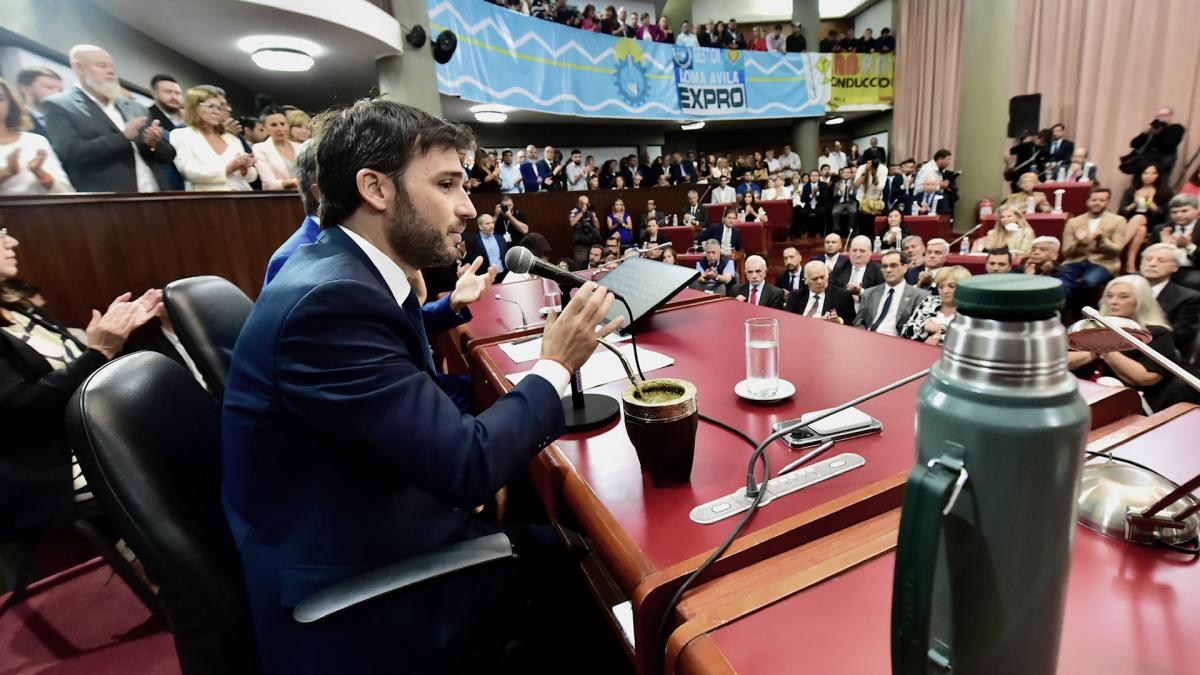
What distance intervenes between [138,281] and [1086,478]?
360 cm

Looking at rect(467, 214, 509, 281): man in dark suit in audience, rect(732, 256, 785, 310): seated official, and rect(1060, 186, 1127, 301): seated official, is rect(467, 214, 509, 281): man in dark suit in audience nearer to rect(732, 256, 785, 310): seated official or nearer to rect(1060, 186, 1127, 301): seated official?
rect(732, 256, 785, 310): seated official

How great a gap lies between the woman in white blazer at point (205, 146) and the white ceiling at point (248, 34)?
3.14ft

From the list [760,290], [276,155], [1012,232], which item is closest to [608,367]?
[760,290]

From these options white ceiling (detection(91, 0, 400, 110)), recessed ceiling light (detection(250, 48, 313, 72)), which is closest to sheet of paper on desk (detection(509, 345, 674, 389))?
white ceiling (detection(91, 0, 400, 110))

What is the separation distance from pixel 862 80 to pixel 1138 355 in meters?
10.9

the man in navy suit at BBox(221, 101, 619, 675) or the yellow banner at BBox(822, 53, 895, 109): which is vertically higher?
the yellow banner at BBox(822, 53, 895, 109)

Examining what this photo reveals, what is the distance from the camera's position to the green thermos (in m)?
0.34

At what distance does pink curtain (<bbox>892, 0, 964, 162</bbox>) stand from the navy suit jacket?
1222 centimetres

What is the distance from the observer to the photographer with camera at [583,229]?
27.0 ft

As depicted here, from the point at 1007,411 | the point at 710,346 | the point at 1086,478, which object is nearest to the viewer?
the point at 1007,411

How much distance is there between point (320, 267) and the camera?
891 mm

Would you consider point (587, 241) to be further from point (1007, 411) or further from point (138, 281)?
point (1007, 411)

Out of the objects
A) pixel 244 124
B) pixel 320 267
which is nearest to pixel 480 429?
pixel 320 267

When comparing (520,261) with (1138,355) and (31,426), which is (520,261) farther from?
(1138,355)
